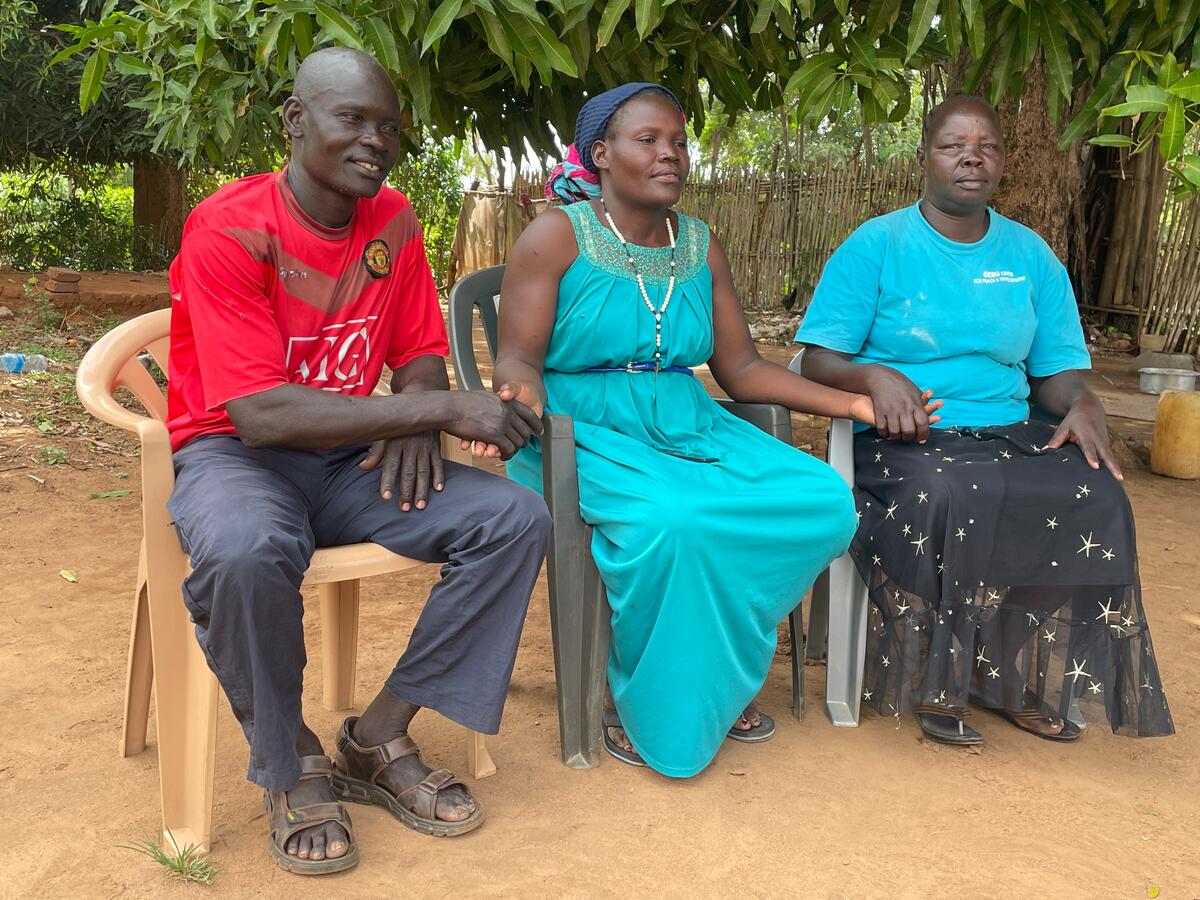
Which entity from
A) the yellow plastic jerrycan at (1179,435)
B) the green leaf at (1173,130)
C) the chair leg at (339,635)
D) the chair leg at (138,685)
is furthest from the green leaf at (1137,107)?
the yellow plastic jerrycan at (1179,435)

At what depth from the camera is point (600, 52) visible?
3418 millimetres

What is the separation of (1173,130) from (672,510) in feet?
Answer: 4.43

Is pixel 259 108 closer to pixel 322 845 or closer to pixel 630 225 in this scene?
pixel 630 225

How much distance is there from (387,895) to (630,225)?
5.69 feet

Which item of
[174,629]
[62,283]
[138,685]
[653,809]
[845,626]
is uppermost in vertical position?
[62,283]

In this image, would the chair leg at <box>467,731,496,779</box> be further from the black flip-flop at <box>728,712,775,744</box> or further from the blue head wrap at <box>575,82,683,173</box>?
the blue head wrap at <box>575,82,683,173</box>

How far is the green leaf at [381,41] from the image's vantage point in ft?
9.57

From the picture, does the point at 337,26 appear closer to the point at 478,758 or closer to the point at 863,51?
the point at 863,51

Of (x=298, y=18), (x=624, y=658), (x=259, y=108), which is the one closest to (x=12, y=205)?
(x=259, y=108)

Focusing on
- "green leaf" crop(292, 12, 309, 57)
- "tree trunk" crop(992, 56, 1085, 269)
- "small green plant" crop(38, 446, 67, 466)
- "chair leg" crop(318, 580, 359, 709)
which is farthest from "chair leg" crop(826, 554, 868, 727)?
"small green plant" crop(38, 446, 67, 466)

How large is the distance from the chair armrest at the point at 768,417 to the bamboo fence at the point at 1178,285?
7.62 m

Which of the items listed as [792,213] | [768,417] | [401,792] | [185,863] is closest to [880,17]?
[768,417]

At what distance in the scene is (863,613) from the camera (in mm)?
3012

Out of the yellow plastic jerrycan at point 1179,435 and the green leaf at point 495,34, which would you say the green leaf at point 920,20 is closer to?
the green leaf at point 495,34
